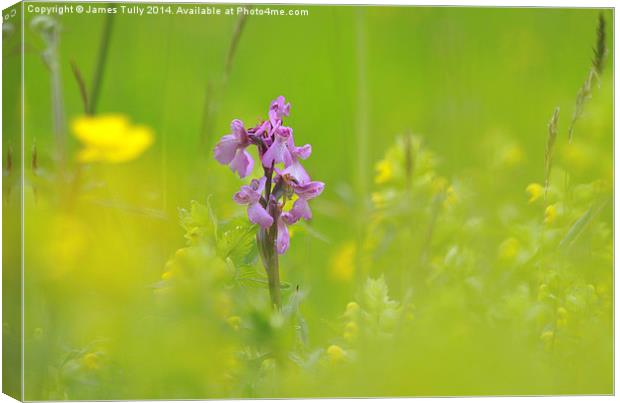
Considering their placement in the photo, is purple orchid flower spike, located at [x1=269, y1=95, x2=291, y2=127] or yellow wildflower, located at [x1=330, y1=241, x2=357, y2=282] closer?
purple orchid flower spike, located at [x1=269, y1=95, x2=291, y2=127]

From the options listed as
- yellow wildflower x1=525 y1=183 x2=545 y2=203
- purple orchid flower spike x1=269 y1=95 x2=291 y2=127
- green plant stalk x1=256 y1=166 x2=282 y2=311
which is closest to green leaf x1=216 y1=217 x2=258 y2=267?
green plant stalk x1=256 y1=166 x2=282 y2=311

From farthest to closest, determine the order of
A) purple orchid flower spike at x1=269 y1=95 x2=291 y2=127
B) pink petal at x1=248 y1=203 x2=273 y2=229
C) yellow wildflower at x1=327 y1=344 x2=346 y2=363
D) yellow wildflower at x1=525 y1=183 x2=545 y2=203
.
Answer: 1. yellow wildflower at x1=525 y1=183 x2=545 y2=203
2. yellow wildflower at x1=327 y1=344 x2=346 y2=363
3. purple orchid flower spike at x1=269 y1=95 x2=291 y2=127
4. pink petal at x1=248 y1=203 x2=273 y2=229

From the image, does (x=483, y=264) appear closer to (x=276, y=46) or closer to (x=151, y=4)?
(x=276, y=46)

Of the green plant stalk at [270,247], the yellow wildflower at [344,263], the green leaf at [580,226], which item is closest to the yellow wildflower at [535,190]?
the green leaf at [580,226]

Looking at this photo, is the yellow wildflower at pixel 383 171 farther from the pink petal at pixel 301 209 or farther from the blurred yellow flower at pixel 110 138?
the blurred yellow flower at pixel 110 138

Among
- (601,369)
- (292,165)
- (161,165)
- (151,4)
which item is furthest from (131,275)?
(601,369)

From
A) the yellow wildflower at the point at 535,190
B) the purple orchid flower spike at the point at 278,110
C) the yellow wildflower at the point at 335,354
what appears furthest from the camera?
the yellow wildflower at the point at 535,190

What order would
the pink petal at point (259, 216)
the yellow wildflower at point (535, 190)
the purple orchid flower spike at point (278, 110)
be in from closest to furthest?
the pink petal at point (259, 216) < the purple orchid flower spike at point (278, 110) < the yellow wildflower at point (535, 190)

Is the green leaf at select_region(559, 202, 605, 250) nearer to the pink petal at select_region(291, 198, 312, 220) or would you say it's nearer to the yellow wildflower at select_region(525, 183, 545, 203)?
the yellow wildflower at select_region(525, 183, 545, 203)
